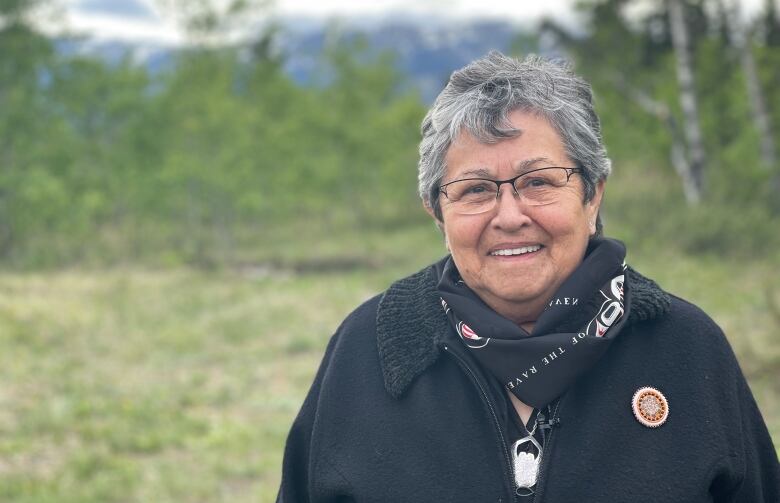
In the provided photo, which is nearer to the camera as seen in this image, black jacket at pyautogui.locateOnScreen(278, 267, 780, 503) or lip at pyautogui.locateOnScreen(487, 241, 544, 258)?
black jacket at pyautogui.locateOnScreen(278, 267, 780, 503)

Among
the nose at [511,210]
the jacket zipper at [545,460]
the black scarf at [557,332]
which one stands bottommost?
the jacket zipper at [545,460]

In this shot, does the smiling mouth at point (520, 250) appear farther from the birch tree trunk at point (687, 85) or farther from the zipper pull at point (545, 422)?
the birch tree trunk at point (687, 85)

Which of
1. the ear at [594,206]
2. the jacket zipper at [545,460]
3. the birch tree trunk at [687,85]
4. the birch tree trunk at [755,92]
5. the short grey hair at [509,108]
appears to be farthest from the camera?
the birch tree trunk at [687,85]

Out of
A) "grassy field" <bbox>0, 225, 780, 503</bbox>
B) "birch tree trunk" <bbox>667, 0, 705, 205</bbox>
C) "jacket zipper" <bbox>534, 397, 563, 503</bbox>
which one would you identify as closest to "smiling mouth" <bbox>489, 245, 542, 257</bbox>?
"jacket zipper" <bbox>534, 397, 563, 503</bbox>

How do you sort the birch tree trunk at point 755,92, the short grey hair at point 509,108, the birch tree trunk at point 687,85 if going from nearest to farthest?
1. the short grey hair at point 509,108
2. the birch tree trunk at point 755,92
3. the birch tree trunk at point 687,85

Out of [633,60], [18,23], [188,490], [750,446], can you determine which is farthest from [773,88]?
[18,23]

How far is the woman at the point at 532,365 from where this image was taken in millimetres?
2088

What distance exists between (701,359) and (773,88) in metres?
18.1

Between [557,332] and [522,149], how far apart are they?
1.59 ft

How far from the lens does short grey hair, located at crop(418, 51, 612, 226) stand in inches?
85.5

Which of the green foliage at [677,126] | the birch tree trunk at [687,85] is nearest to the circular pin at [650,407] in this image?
the green foliage at [677,126]

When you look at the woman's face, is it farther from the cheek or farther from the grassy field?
the grassy field

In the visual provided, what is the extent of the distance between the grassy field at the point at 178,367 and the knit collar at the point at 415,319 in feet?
13.6

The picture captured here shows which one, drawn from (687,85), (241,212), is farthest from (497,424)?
(241,212)
